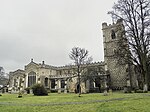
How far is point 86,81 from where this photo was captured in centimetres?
4506

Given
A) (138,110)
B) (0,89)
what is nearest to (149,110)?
(138,110)

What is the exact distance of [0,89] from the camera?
59.6 m

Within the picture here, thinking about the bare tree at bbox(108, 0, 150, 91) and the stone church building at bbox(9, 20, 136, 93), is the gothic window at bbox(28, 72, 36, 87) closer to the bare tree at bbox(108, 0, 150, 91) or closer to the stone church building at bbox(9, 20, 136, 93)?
the stone church building at bbox(9, 20, 136, 93)

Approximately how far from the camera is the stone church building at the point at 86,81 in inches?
1684

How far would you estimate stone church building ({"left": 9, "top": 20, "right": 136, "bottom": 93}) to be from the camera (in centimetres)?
4278

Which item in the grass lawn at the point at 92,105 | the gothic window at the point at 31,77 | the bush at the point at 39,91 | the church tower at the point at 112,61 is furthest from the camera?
the gothic window at the point at 31,77

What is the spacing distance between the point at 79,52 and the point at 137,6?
12175 mm

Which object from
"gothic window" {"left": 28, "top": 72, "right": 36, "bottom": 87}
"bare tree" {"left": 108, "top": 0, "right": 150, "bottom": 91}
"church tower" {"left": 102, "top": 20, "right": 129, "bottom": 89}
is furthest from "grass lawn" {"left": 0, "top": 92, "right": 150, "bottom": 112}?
"gothic window" {"left": 28, "top": 72, "right": 36, "bottom": 87}

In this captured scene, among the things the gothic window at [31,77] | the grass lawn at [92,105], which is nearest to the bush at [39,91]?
the grass lawn at [92,105]

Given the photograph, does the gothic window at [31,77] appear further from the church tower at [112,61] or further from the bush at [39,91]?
the church tower at [112,61]

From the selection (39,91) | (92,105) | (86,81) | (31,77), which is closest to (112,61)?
(86,81)

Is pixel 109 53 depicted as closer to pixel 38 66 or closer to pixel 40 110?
pixel 38 66

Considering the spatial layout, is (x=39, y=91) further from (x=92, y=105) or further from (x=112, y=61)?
(x=112, y=61)

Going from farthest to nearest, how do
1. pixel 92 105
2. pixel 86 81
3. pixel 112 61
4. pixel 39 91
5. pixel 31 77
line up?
1. pixel 31 77
2. pixel 112 61
3. pixel 86 81
4. pixel 39 91
5. pixel 92 105
